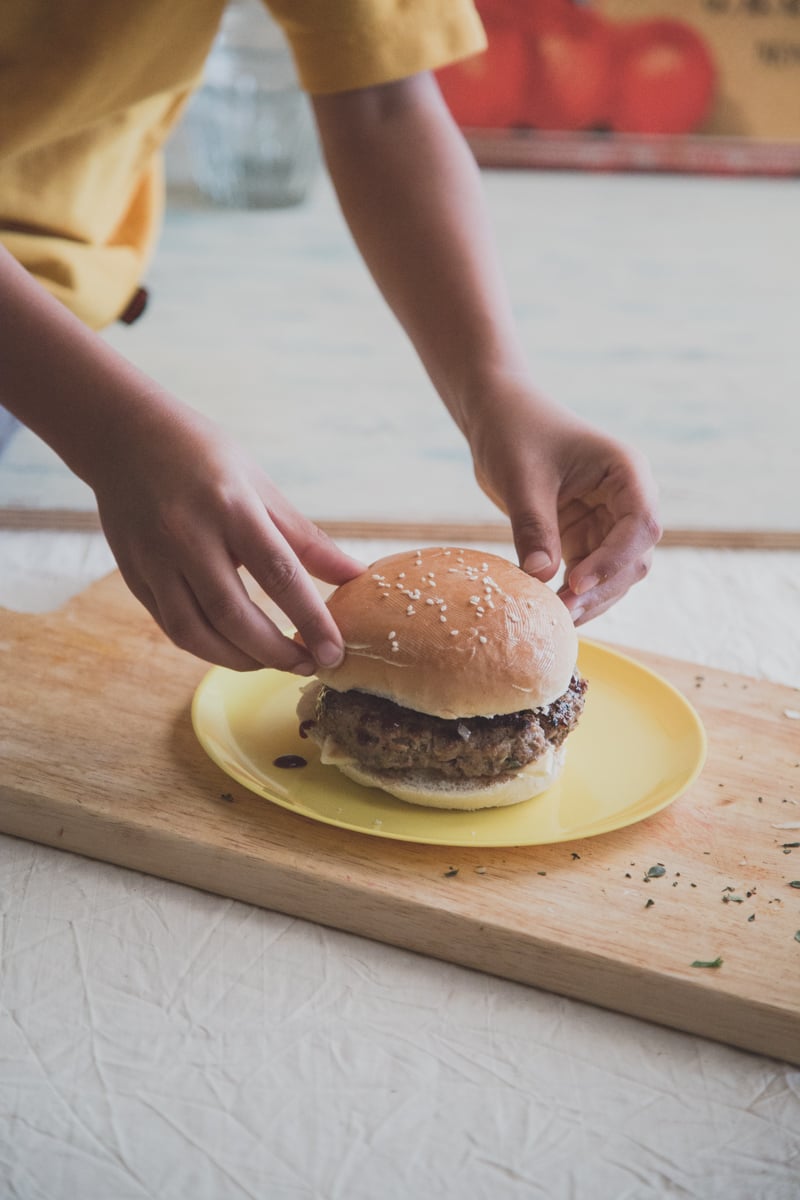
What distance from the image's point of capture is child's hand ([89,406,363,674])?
106 centimetres

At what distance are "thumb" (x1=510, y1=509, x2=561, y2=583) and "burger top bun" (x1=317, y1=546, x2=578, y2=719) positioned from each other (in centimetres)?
3

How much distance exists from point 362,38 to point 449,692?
91 cm

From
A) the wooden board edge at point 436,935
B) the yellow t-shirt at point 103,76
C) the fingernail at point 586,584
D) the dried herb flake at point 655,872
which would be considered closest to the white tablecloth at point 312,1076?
the wooden board edge at point 436,935

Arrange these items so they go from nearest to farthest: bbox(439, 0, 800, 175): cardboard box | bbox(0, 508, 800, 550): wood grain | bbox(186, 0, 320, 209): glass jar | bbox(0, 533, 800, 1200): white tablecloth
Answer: bbox(0, 533, 800, 1200): white tablecloth, bbox(0, 508, 800, 550): wood grain, bbox(186, 0, 320, 209): glass jar, bbox(439, 0, 800, 175): cardboard box

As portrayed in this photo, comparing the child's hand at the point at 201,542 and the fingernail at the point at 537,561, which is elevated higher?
the child's hand at the point at 201,542

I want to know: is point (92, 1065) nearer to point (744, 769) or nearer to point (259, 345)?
point (744, 769)

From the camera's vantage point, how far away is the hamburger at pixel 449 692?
3.91 feet

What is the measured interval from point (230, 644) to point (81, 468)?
0.22 metres

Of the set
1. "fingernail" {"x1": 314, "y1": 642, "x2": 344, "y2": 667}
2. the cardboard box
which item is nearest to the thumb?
"fingernail" {"x1": 314, "y1": 642, "x2": 344, "y2": 667}

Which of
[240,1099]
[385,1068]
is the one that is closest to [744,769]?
[385,1068]

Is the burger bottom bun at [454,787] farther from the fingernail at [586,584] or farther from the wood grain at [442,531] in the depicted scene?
the wood grain at [442,531]

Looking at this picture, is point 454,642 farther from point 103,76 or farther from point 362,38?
point 103,76

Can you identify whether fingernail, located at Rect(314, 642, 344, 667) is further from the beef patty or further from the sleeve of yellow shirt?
the sleeve of yellow shirt

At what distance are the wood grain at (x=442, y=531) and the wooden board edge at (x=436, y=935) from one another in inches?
34.1
